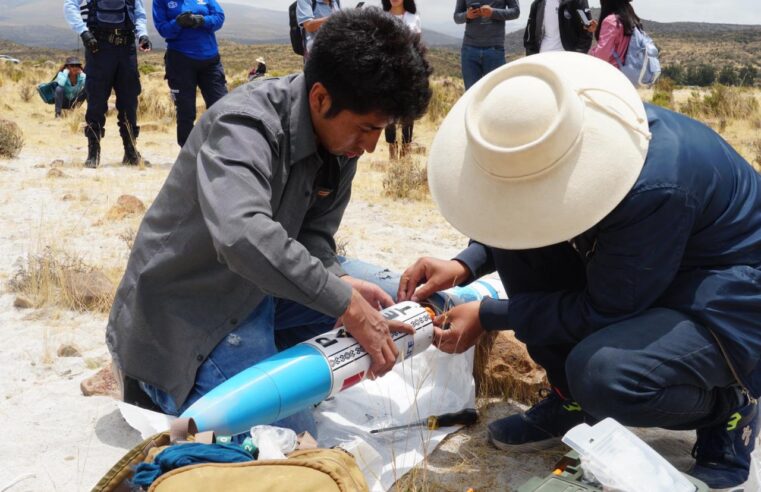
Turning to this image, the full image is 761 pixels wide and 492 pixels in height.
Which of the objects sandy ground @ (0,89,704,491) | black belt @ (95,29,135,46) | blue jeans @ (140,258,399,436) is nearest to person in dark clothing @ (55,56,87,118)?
sandy ground @ (0,89,704,491)

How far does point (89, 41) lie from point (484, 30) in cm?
366

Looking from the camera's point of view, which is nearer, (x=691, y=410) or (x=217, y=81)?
(x=691, y=410)

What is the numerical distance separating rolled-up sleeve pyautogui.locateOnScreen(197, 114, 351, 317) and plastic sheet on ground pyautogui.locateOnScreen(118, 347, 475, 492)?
65 centimetres

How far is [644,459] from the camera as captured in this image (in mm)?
1923

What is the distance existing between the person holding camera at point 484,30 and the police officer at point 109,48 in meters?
3.05

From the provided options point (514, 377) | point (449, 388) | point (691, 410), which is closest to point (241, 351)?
point (449, 388)

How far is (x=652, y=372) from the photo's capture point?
2240 mm

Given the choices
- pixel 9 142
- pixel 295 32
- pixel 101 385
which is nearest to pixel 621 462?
pixel 101 385

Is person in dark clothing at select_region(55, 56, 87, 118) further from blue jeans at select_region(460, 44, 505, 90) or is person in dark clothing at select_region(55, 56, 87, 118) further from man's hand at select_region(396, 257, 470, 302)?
man's hand at select_region(396, 257, 470, 302)

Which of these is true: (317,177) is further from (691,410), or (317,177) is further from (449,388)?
(691,410)

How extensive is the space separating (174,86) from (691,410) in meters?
6.04

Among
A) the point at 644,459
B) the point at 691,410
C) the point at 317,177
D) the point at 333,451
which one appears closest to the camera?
the point at 644,459

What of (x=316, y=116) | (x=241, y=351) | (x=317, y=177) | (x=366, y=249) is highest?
(x=316, y=116)

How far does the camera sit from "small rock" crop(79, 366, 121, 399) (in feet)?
10.2
